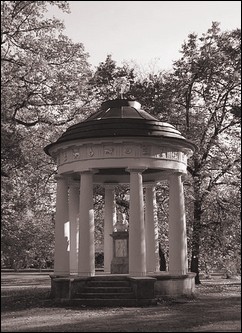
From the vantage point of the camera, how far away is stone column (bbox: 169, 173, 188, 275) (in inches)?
889

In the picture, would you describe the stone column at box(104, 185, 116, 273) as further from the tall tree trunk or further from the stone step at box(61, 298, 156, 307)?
the stone step at box(61, 298, 156, 307)

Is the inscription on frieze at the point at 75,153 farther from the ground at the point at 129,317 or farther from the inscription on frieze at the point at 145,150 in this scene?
the ground at the point at 129,317

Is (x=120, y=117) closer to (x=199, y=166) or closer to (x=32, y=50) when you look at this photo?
(x=32, y=50)

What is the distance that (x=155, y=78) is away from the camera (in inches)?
1419

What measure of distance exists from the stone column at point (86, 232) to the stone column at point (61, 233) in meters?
2.07

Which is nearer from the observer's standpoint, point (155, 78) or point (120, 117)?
point (120, 117)

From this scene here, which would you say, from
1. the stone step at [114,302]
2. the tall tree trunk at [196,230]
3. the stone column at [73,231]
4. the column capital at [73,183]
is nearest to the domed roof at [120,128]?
the column capital at [73,183]

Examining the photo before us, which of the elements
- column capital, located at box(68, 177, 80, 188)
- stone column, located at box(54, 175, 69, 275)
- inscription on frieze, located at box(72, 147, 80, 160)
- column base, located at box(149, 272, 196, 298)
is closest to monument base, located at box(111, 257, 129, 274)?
stone column, located at box(54, 175, 69, 275)

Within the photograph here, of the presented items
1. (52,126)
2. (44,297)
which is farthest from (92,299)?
(52,126)

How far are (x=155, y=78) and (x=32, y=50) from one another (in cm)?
1559

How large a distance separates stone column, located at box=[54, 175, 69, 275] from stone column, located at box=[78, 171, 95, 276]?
81.7 inches

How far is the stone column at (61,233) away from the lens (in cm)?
2353

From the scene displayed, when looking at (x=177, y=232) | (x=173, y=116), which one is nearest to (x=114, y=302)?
(x=177, y=232)

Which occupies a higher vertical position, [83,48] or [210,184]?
[83,48]
